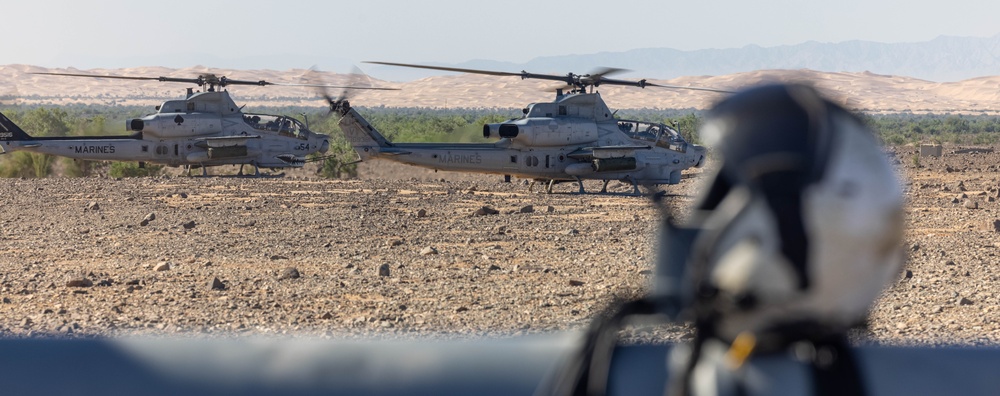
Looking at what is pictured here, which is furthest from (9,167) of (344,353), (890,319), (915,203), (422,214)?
(344,353)

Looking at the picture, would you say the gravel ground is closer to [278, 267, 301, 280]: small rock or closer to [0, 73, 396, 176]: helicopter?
[278, 267, 301, 280]: small rock

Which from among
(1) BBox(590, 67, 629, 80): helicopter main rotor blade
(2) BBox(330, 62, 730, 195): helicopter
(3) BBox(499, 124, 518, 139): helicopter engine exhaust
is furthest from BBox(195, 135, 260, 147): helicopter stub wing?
(1) BBox(590, 67, 629, 80): helicopter main rotor blade

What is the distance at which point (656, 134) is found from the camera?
25.5 metres

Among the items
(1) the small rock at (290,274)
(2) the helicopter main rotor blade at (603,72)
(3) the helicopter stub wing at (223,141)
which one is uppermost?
(2) the helicopter main rotor blade at (603,72)

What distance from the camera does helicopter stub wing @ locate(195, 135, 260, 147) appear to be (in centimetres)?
3186

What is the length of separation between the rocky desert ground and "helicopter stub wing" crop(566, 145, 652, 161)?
1.15 m

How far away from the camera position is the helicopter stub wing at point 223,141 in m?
31.9

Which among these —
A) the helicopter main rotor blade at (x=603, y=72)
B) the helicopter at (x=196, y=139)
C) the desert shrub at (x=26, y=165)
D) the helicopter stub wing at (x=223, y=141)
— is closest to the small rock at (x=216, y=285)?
the helicopter main rotor blade at (x=603, y=72)

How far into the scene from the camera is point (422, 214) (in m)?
18.5

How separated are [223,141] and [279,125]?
6.07 feet

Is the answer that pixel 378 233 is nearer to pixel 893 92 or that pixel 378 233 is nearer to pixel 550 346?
pixel 550 346

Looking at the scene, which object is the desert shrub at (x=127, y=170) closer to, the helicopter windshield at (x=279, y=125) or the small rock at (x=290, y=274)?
the helicopter windshield at (x=279, y=125)

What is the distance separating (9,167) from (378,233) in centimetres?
2327

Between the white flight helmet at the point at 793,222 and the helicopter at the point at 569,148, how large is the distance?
22.7 m
